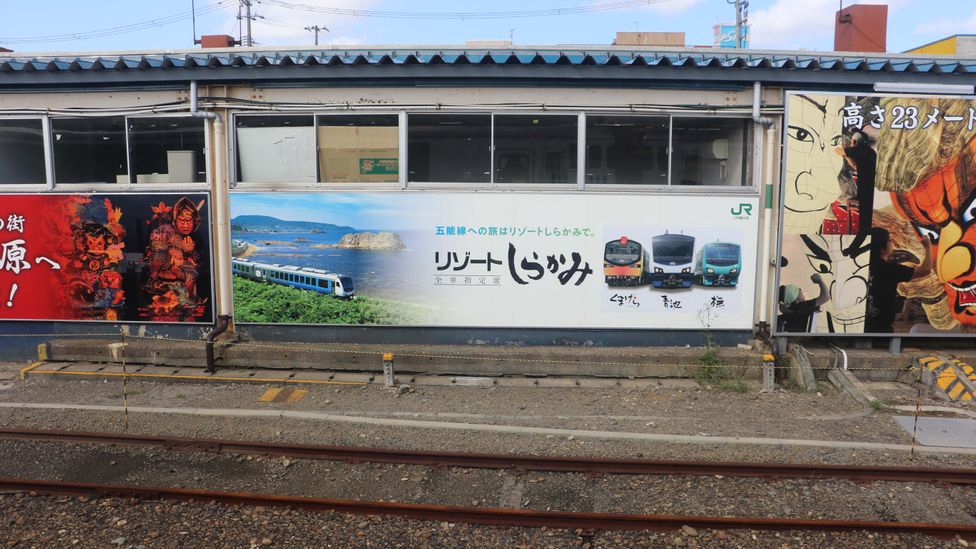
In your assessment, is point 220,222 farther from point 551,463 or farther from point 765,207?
point 765,207

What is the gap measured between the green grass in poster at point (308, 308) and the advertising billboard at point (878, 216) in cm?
621

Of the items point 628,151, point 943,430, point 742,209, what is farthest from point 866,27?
point 943,430

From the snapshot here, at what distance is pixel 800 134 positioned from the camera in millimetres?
10016

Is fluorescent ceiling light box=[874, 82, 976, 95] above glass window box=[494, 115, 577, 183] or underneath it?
above

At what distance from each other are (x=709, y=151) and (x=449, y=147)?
14.2 ft

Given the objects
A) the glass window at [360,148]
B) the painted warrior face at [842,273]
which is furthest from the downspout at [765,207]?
the glass window at [360,148]

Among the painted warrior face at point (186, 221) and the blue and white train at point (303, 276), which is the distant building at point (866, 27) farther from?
the painted warrior face at point (186, 221)

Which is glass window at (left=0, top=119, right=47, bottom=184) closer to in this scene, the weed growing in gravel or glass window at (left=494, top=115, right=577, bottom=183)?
glass window at (left=494, top=115, right=577, bottom=183)

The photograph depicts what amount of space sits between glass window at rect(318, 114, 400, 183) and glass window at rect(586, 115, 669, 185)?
3.23 meters

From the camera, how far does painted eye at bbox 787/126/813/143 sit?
32.8ft

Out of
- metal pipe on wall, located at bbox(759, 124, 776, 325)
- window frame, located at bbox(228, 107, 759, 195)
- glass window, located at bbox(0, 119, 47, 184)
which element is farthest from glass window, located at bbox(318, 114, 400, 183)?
metal pipe on wall, located at bbox(759, 124, 776, 325)

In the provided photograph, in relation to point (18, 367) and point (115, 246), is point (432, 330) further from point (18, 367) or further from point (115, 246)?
Answer: point (18, 367)

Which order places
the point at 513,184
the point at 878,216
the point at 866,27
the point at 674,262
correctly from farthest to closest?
the point at 866,27, the point at 513,184, the point at 674,262, the point at 878,216

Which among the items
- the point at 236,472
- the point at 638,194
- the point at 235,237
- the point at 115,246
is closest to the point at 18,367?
the point at 115,246
